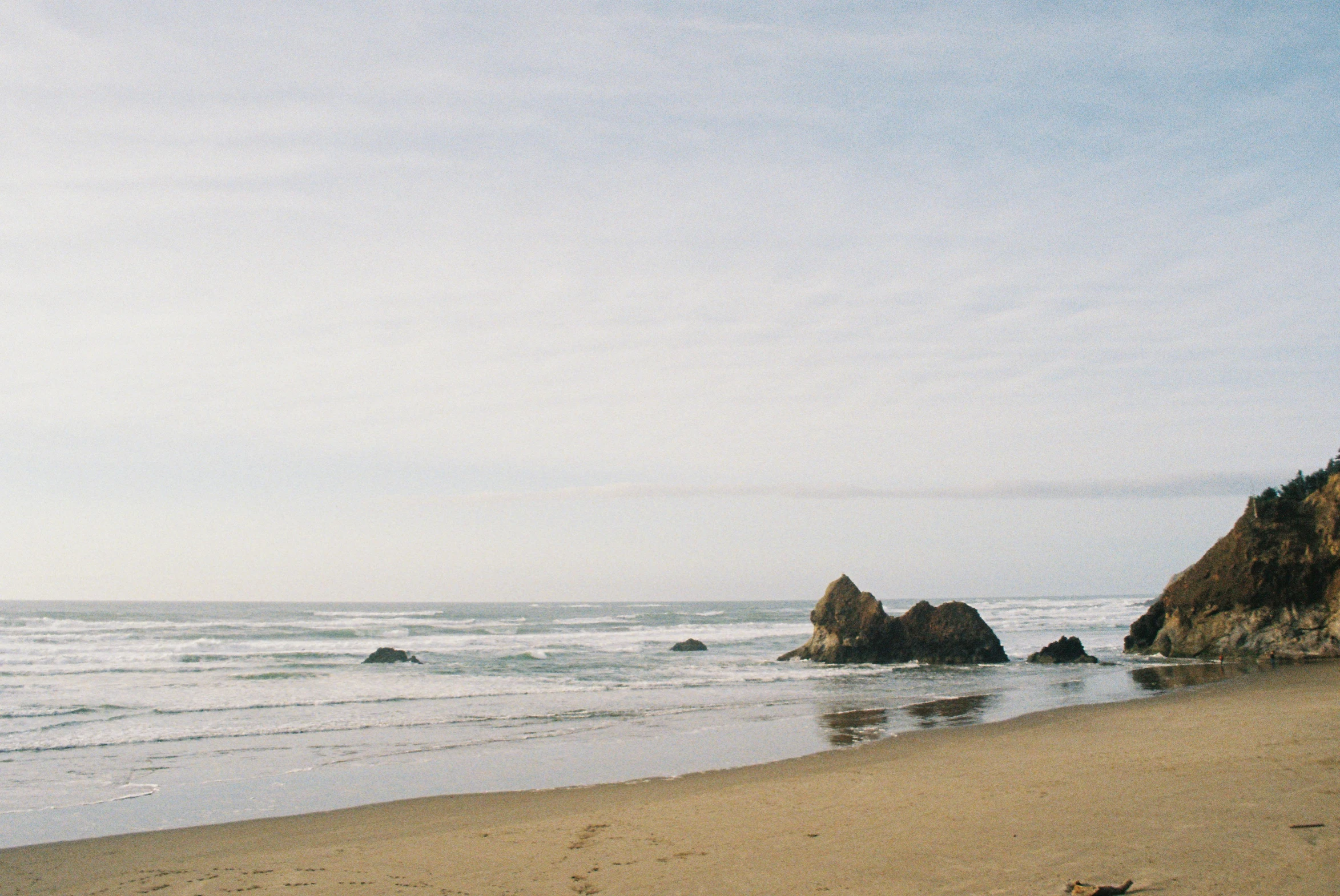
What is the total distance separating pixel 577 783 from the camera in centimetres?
1163

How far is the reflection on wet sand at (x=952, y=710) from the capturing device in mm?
16906

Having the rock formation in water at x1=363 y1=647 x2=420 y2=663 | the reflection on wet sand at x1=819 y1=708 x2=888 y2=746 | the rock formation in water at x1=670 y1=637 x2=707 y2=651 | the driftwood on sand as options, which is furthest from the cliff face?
the rock formation in water at x1=363 y1=647 x2=420 y2=663

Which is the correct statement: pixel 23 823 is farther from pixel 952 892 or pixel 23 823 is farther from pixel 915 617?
pixel 915 617

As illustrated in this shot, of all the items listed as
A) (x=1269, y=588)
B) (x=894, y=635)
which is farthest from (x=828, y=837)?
(x=894, y=635)

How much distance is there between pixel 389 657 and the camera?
35312 millimetres

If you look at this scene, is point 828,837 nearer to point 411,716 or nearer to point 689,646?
point 411,716

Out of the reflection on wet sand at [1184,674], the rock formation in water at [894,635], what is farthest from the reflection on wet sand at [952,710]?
the rock formation in water at [894,635]

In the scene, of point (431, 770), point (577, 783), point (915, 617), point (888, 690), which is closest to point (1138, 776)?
point (577, 783)

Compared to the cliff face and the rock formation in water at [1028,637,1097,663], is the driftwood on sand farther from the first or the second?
the rock formation in water at [1028,637,1097,663]

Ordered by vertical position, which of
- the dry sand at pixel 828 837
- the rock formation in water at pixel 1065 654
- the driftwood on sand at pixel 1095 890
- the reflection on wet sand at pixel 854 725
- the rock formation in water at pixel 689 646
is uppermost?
the driftwood on sand at pixel 1095 890

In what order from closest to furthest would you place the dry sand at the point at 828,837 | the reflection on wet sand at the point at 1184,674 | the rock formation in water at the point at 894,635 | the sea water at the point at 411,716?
1. the dry sand at the point at 828,837
2. the sea water at the point at 411,716
3. the reflection on wet sand at the point at 1184,674
4. the rock formation in water at the point at 894,635

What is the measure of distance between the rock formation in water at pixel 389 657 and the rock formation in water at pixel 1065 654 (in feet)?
78.8

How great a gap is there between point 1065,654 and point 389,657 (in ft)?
84.8

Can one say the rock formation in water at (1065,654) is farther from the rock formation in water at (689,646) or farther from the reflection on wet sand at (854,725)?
the reflection on wet sand at (854,725)
